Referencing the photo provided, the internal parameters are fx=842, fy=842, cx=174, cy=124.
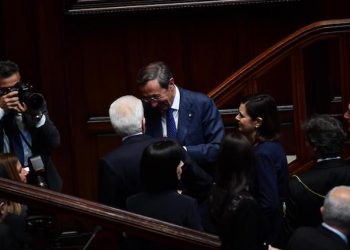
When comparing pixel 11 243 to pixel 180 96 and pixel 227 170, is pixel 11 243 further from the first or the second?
pixel 180 96

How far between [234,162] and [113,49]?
2.77 m

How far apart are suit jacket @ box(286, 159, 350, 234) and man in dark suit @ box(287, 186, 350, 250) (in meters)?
0.60

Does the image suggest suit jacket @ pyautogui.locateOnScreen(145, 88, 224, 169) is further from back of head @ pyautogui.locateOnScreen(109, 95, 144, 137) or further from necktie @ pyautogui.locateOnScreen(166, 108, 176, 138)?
back of head @ pyautogui.locateOnScreen(109, 95, 144, 137)

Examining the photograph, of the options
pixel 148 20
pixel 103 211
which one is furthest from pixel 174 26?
pixel 103 211

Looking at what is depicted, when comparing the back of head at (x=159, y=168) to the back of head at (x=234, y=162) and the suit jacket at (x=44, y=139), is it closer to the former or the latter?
the back of head at (x=234, y=162)

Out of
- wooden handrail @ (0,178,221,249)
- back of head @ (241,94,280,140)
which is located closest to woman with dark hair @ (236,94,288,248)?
back of head @ (241,94,280,140)

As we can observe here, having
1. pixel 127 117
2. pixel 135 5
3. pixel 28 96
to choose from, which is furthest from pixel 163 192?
pixel 135 5

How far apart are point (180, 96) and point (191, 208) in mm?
1229

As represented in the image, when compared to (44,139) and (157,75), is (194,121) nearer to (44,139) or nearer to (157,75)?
(157,75)

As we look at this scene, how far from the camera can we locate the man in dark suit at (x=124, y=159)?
3.85m

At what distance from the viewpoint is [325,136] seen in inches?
164

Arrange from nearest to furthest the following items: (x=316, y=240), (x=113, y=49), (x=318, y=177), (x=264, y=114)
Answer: (x=316, y=240)
(x=318, y=177)
(x=264, y=114)
(x=113, y=49)

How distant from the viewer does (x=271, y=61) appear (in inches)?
202

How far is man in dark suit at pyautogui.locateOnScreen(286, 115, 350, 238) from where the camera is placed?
4.05 m
